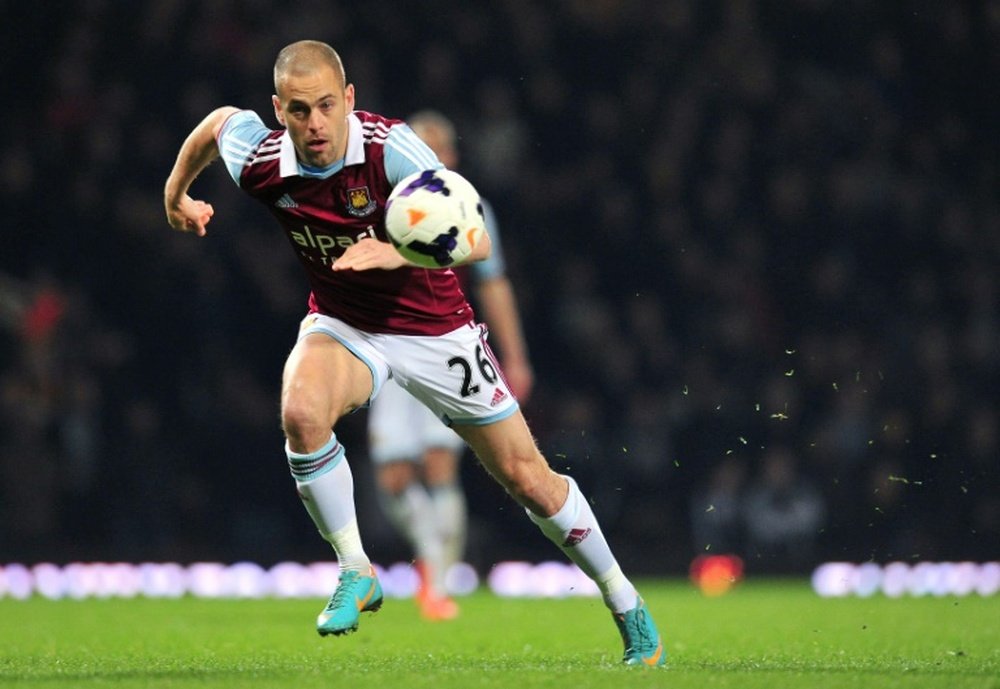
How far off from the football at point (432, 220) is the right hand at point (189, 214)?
0.86m

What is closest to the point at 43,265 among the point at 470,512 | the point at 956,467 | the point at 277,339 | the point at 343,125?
the point at 277,339

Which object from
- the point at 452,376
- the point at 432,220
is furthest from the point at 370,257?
the point at 452,376

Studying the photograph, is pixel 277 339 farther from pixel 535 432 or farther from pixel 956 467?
pixel 956 467

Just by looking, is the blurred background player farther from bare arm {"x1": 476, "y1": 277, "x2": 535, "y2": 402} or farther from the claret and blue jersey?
the claret and blue jersey

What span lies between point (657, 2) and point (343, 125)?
34.7ft

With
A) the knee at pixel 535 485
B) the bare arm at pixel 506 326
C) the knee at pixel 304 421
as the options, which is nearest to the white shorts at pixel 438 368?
the knee at pixel 535 485

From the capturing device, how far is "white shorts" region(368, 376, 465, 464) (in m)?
10.2

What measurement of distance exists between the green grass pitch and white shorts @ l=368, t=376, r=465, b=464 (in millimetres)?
941

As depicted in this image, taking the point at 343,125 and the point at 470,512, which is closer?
the point at 343,125

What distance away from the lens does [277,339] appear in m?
13.7

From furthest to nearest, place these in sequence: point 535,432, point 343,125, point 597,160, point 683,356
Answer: point 597,160 < point 683,356 < point 535,432 < point 343,125

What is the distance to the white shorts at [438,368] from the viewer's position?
5965mm

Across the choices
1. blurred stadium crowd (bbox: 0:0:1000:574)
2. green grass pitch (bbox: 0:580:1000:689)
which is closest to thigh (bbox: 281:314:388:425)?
green grass pitch (bbox: 0:580:1000:689)

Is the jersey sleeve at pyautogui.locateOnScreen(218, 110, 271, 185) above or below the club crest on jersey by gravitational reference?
above
